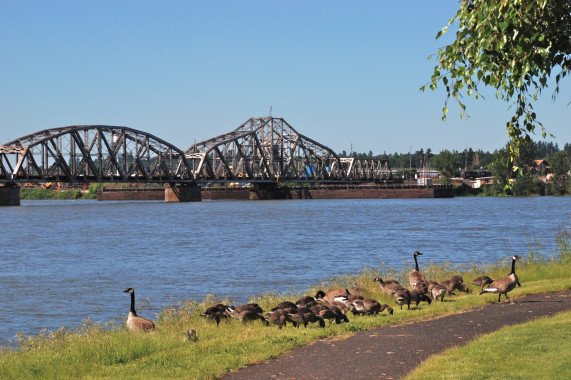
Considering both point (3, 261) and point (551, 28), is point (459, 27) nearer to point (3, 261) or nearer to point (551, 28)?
point (551, 28)

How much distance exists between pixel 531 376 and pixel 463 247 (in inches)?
1566

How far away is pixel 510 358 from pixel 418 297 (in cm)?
775

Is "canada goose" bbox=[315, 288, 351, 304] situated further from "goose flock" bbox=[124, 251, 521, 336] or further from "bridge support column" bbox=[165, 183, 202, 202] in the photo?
"bridge support column" bbox=[165, 183, 202, 202]

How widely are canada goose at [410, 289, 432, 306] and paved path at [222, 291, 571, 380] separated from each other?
1820 mm

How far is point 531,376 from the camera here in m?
11.9

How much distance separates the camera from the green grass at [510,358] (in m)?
12.1

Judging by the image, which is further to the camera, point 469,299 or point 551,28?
point 469,299

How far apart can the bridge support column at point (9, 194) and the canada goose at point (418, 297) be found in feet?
443

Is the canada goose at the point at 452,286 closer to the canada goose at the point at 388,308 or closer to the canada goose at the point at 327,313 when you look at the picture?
the canada goose at the point at 388,308

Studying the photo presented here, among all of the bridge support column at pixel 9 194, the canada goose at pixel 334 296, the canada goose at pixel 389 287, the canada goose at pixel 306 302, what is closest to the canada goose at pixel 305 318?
the canada goose at pixel 306 302

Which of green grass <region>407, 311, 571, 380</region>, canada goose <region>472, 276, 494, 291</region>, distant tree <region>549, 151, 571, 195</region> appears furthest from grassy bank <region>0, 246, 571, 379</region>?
distant tree <region>549, 151, 571, 195</region>

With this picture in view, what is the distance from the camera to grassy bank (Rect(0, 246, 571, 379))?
47.1 ft

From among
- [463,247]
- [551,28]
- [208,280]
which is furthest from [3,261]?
[551,28]

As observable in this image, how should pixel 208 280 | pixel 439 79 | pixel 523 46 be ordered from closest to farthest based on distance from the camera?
pixel 523 46 → pixel 439 79 → pixel 208 280
